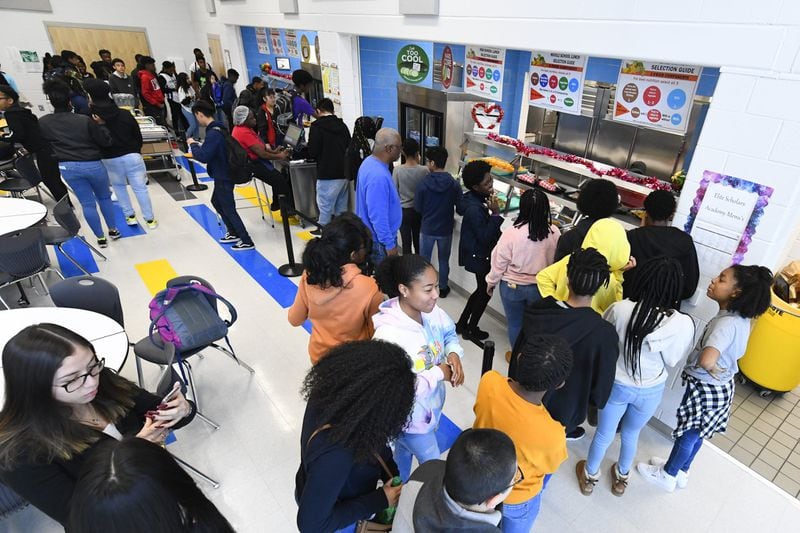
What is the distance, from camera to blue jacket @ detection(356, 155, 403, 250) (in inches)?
137

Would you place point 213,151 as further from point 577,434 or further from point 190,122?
point 190,122

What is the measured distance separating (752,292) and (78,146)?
6020 millimetres

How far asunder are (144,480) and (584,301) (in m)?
1.91

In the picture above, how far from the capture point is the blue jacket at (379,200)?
3.48 meters

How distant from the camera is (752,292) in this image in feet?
6.64

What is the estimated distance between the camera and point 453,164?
227 inches

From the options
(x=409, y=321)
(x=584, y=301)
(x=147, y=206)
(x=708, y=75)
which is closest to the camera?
(x=409, y=321)

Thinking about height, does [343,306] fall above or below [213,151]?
below

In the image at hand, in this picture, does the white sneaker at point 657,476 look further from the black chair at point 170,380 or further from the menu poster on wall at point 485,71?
the menu poster on wall at point 485,71

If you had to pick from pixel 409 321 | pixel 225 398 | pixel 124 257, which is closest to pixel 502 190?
pixel 409 321

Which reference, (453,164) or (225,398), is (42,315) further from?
(453,164)

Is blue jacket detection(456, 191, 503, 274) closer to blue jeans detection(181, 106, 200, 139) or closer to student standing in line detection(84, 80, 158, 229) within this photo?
student standing in line detection(84, 80, 158, 229)

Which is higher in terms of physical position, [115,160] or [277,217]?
[115,160]

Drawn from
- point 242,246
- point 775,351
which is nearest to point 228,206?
point 242,246
